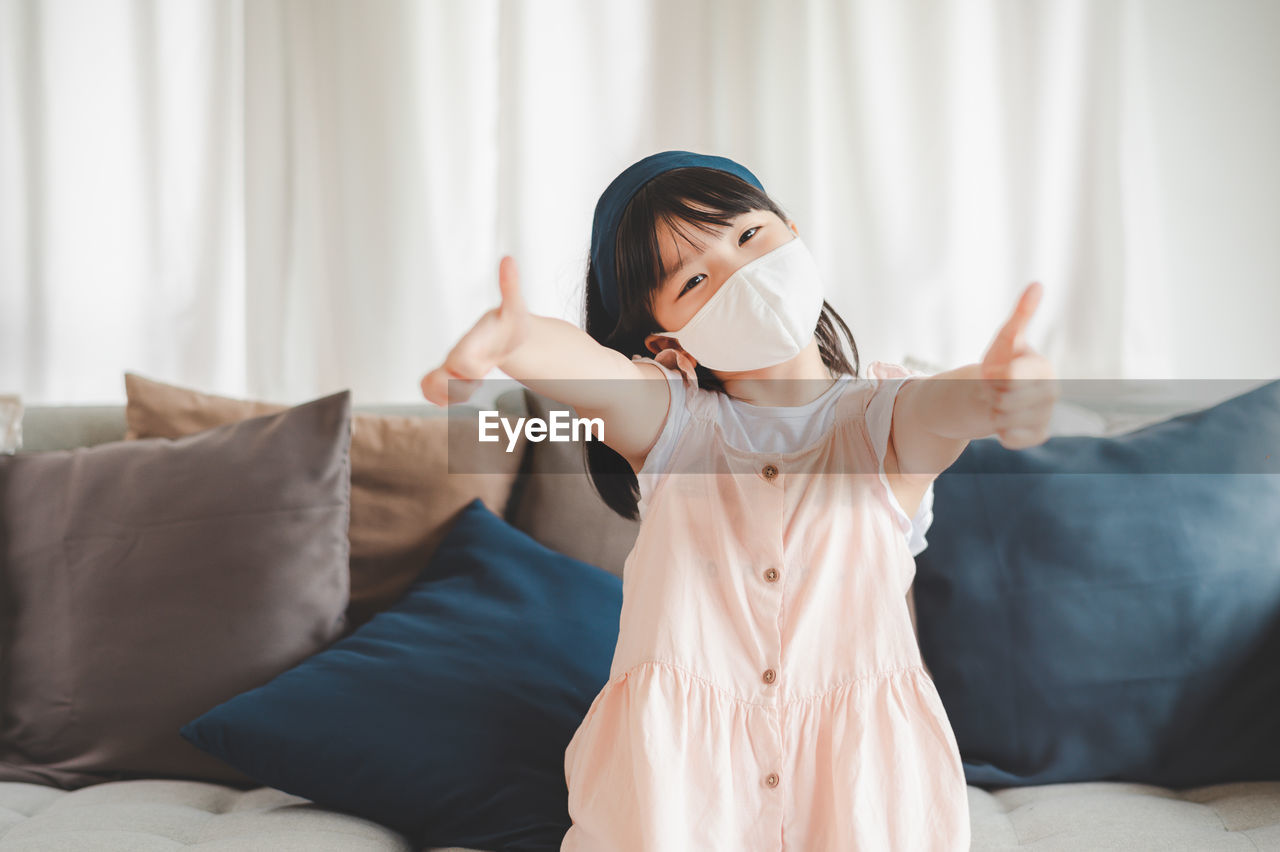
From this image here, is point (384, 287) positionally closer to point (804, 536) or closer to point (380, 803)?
point (380, 803)

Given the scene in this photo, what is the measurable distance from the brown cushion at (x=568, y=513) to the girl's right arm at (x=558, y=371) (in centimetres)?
42

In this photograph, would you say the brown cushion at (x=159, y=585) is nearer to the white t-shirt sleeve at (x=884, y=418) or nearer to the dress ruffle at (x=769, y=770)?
the dress ruffle at (x=769, y=770)

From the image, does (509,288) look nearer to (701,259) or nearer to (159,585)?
(701,259)

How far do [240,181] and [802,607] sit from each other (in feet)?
5.12

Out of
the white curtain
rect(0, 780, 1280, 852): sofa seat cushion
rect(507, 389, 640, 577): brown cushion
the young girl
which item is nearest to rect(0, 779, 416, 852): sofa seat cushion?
rect(0, 780, 1280, 852): sofa seat cushion

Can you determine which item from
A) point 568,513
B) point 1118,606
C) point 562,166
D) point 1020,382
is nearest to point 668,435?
point 1020,382

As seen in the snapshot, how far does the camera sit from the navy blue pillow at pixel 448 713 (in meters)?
0.93

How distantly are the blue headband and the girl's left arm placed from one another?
0.85 ft

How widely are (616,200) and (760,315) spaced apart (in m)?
0.18

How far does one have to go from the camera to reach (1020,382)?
0.61 metres

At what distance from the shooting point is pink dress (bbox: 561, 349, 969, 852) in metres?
0.73

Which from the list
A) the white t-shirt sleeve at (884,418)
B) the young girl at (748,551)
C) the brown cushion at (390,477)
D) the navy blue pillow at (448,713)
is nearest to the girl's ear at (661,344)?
the young girl at (748,551)

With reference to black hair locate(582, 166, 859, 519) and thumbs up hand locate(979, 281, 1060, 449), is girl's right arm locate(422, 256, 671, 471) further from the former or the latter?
thumbs up hand locate(979, 281, 1060, 449)

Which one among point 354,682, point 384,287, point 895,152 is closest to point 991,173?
point 895,152
